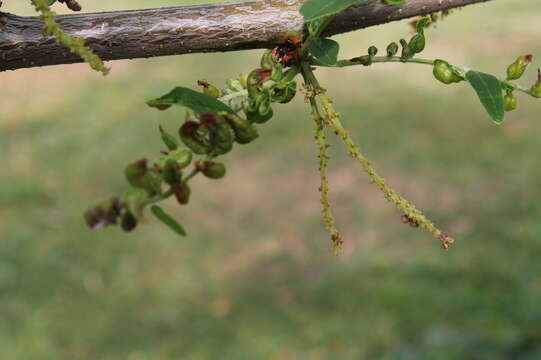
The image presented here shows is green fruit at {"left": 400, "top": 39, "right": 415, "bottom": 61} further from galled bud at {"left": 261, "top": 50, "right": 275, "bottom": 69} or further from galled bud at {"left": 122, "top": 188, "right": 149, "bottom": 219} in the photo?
galled bud at {"left": 122, "top": 188, "right": 149, "bottom": 219}

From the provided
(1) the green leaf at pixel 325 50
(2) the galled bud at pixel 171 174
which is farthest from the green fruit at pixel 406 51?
(2) the galled bud at pixel 171 174

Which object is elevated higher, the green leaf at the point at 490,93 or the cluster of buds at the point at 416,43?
the cluster of buds at the point at 416,43

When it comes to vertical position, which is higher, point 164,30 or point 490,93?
point 164,30

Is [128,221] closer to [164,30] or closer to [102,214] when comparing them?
[102,214]

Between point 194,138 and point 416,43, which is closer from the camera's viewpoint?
point 194,138

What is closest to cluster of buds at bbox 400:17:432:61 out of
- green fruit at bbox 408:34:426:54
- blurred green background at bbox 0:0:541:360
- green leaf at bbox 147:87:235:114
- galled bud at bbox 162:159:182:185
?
green fruit at bbox 408:34:426:54

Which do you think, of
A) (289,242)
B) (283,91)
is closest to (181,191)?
(283,91)

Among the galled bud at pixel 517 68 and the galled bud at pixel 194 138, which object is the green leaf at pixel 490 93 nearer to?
the galled bud at pixel 517 68

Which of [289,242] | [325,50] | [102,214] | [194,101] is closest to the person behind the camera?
[102,214]
